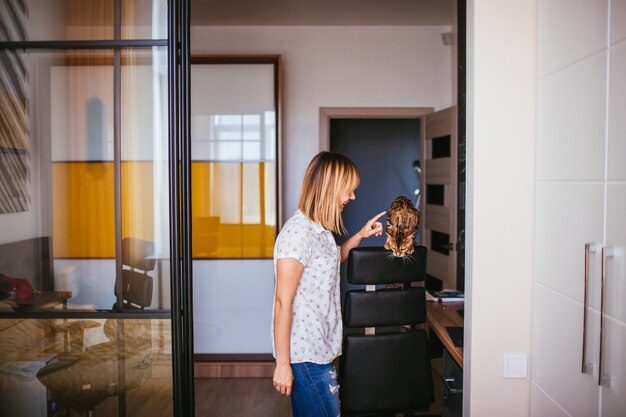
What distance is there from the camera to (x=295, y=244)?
6.21 ft

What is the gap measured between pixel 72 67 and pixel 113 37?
0.18m

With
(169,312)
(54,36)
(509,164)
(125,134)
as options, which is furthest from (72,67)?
(509,164)

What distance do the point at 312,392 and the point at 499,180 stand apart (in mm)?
993

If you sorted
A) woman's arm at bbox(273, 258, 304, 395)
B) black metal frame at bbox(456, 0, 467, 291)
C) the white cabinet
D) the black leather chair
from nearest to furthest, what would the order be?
the white cabinet
woman's arm at bbox(273, 258, 304, 395)
the black leather chair
black metal frame at bbox(456, 0, 467, 291)

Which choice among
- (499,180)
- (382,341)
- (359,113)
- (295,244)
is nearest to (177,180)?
(295,244)

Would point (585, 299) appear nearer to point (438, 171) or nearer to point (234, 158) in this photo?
point (438, 171)

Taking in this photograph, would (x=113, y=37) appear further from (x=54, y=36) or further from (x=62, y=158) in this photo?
(x=62, y=158)

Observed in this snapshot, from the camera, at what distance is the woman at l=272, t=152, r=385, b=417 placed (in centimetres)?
193

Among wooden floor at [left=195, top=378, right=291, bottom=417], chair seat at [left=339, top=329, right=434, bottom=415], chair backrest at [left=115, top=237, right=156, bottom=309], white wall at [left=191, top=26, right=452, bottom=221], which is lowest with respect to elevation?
wooden floor at [left=195, top=378, right=291, bottom=417]

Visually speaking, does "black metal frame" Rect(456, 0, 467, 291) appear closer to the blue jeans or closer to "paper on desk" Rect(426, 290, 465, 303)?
"paper on desk" Rect(426, 290, 465, 303)

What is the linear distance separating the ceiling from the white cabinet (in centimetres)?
254

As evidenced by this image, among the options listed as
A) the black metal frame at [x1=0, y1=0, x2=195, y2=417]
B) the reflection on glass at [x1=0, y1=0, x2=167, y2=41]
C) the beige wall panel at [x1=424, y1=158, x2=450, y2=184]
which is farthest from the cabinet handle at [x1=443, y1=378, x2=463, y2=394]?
the beige wall panel at [x1=424, y1=158, x2=450, y2=184]

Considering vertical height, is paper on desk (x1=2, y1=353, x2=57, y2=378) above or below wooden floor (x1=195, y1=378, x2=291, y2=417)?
above

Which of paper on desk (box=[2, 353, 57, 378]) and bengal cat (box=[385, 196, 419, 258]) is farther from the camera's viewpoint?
bengal cat (box=[385, 196, 419, 258])
